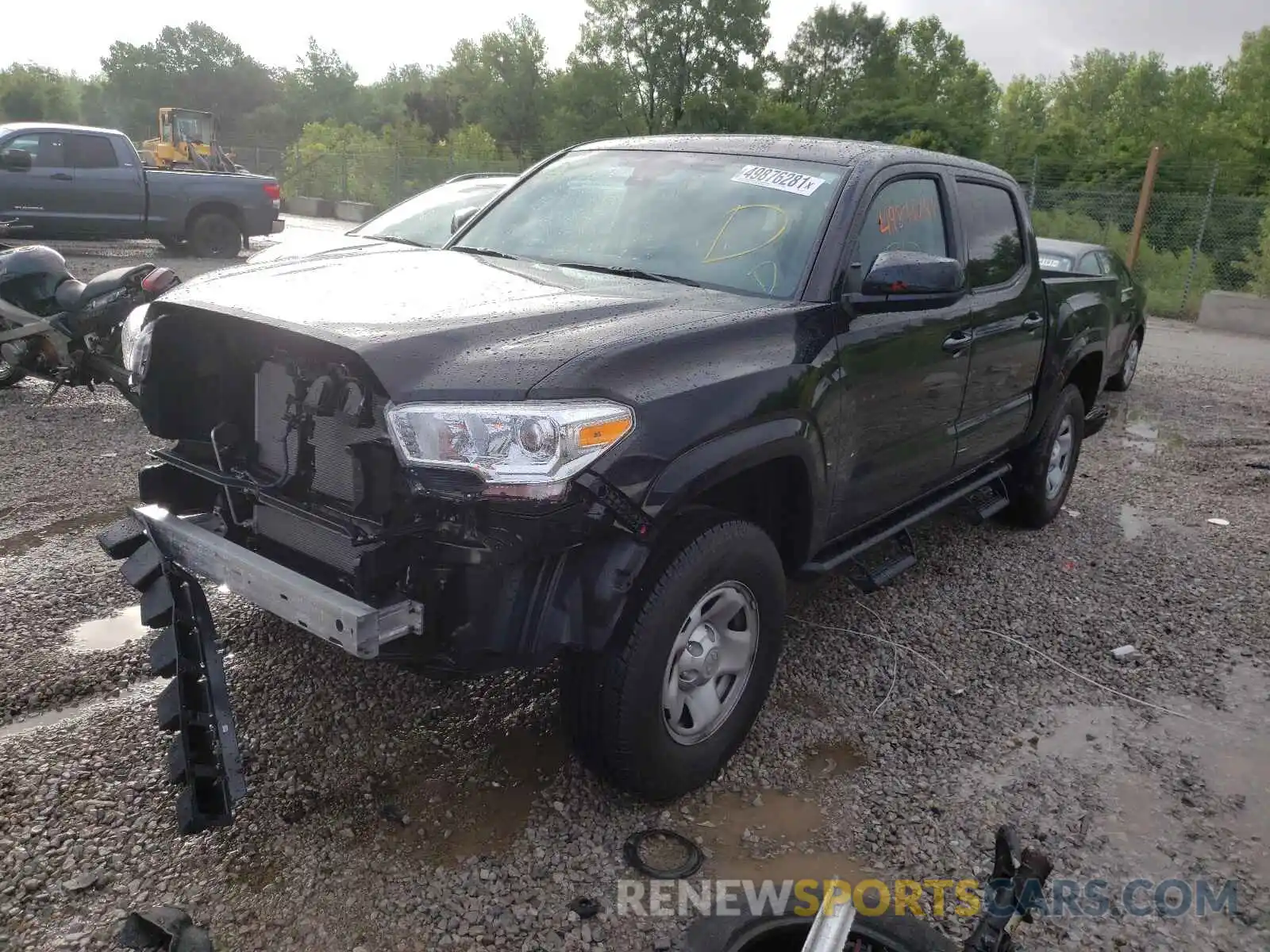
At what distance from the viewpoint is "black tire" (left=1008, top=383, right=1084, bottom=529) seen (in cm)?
541

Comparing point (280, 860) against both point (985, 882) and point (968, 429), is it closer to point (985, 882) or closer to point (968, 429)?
point (985, 882)

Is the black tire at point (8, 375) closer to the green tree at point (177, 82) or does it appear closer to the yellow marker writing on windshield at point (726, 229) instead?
the yellow marker writing on windshield at point (726, 229)

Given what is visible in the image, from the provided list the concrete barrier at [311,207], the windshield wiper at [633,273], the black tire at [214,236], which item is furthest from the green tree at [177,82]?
the windshield wiper at [633,273]

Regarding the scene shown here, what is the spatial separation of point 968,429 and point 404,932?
10.3 feet

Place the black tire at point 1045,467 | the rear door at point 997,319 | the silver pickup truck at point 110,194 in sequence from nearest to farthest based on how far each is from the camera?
1. the rear door at point 997,319
2. the black tire at point 1045,467
3. the silver pickup truck at point 110,194

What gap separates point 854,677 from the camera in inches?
153

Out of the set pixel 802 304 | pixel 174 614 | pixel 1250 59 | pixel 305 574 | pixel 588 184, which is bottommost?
pixel 174 614

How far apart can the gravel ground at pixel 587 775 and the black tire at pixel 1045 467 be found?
24.0 inches

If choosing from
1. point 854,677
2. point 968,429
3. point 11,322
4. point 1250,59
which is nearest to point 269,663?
point 854,677

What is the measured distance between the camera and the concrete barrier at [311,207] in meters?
31.4

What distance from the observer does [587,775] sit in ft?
10.1

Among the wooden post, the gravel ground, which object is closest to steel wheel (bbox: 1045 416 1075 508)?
the gravel ground

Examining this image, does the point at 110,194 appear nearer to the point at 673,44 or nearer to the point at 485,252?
the point at 485,252

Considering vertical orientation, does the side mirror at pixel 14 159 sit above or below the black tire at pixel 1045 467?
above
